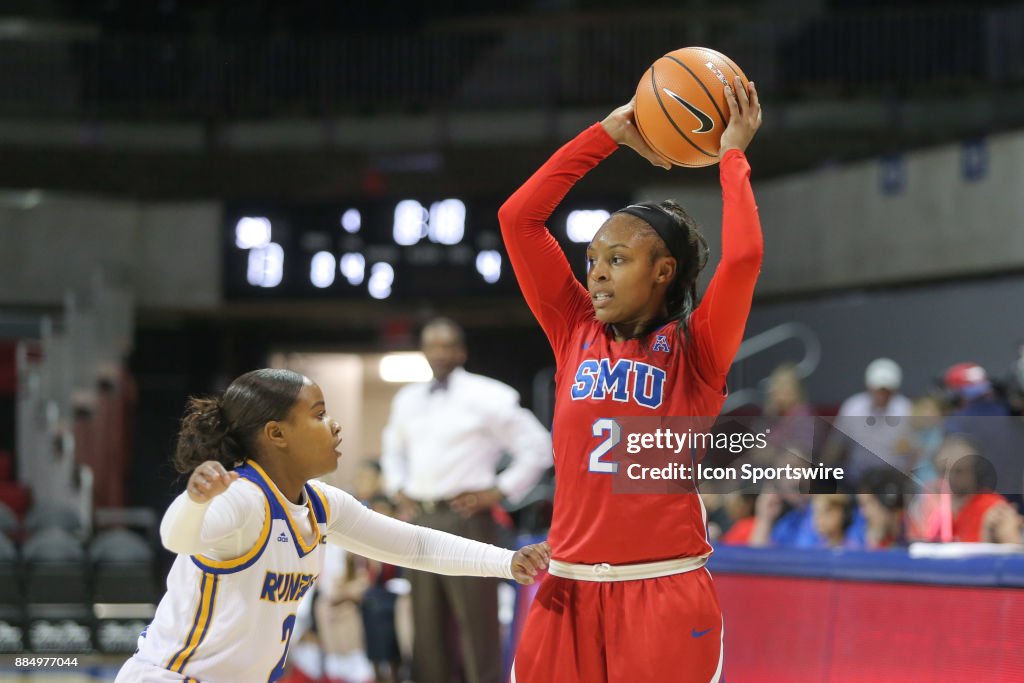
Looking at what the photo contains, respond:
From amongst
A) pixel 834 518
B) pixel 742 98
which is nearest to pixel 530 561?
pixel 742 98

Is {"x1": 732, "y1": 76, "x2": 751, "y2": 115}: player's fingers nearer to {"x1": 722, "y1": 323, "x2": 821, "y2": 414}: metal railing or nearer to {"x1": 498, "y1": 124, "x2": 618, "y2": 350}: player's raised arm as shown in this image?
{"x1": 498, "y1": 124, "x2": 618, "y2": 350}: player's raised arm

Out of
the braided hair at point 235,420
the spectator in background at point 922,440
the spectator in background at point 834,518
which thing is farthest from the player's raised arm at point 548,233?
the spectator in background at point 922,440

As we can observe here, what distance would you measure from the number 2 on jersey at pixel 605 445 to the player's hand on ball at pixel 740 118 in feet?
2.05

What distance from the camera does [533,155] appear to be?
12.4 meters

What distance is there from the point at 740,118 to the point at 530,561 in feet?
3.62

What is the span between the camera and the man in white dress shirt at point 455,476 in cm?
560

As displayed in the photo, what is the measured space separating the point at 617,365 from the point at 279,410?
0.79 m

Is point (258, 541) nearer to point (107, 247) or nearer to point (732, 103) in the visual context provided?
point (732, 103)

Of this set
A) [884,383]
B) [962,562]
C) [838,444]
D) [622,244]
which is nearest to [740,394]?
[884,383]

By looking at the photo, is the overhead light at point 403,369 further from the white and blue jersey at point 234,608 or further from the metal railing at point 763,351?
the white and blue jersey at point 234,608

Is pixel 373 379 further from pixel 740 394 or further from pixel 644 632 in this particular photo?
pixel 644 632

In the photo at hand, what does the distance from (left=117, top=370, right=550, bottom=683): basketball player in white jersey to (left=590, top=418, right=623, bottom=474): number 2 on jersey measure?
0.28 m

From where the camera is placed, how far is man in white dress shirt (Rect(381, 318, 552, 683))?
18.4ft

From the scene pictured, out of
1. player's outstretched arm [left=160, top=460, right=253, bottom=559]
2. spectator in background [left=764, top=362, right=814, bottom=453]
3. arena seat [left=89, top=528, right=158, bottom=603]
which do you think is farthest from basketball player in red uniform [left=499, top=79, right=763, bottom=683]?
arena seat [left=89, top=528, right=158, bottom=603]
